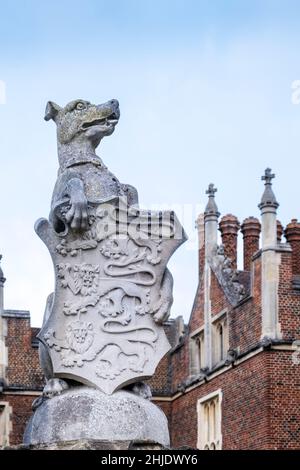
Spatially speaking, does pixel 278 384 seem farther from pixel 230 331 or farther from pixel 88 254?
pixel 88 254

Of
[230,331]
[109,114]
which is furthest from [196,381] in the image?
[109,114]

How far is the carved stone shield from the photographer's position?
9.63 metres

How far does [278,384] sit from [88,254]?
17.9 m

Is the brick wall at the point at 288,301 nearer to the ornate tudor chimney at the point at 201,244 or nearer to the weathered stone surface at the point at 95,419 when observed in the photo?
the ornate tudor chimney at the point at 201,244

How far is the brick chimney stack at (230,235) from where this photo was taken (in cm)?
3222

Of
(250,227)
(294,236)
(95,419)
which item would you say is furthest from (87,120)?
(250,227)

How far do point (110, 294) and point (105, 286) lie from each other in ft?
0.23

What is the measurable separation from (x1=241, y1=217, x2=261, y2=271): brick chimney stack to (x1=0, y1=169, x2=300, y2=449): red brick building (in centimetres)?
2

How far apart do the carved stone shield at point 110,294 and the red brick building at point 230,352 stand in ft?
57.1

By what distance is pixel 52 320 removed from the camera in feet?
31.7

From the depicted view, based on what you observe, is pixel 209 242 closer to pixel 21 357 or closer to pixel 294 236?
pixel 294 236

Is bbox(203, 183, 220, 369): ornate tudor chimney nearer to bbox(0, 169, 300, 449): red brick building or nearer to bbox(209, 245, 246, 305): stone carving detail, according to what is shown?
bbox(0, 169, 300, 449): red brick building

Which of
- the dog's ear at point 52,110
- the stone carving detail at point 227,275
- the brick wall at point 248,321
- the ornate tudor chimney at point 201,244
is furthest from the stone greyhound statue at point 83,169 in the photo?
the ornate tudor chimney at point 201,244
